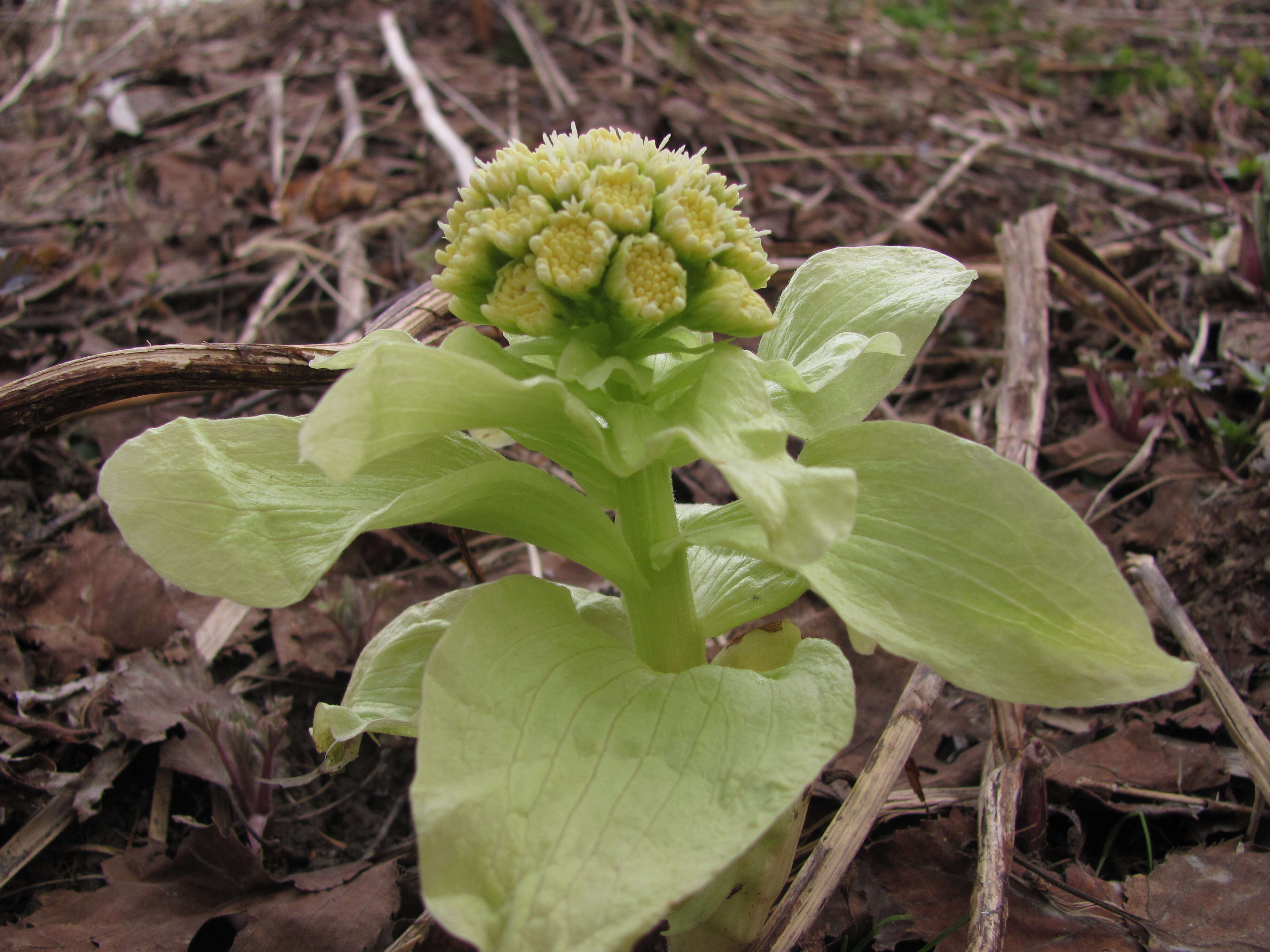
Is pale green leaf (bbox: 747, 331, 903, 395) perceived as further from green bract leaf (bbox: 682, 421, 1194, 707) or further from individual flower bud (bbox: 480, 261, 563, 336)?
individual flower bud (bbox: 480, 261, 563, 336)

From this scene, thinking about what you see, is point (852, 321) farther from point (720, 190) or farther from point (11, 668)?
point (11, 668)

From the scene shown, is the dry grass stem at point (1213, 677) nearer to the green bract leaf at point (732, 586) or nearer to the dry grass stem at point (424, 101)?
the green bract leaf at point (732, 586)

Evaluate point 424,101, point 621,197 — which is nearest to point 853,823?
point 621,197

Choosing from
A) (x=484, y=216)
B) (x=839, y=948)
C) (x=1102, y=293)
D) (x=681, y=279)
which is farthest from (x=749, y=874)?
(x=1102, y=293)

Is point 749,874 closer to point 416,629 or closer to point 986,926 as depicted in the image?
point 986,926

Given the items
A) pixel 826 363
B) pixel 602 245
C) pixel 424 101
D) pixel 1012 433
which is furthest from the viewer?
pixel 424 101
